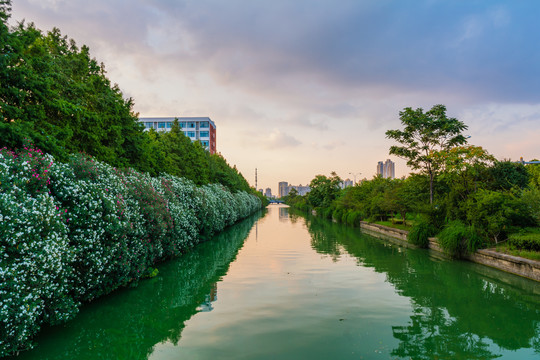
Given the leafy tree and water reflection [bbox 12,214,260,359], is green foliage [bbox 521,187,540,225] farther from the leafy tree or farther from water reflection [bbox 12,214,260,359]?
the leafy tree

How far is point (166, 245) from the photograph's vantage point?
1384cm

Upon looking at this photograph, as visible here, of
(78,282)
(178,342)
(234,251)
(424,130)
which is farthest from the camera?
(424,130)

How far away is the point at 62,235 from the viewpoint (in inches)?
258

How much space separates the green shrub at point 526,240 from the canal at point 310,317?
65.1 inches

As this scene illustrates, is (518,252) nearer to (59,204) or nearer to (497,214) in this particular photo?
(497,214)

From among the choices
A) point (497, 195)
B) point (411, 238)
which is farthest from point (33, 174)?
point (411, 238)

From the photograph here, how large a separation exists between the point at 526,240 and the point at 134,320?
13.9 m

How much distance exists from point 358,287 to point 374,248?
9588 millimetres

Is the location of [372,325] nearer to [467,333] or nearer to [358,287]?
[467,333]

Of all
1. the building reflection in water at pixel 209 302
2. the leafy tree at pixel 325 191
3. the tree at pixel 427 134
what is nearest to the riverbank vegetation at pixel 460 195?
the tree at pixel 427 134

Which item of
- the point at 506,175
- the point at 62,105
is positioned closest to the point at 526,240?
the point at 506,175

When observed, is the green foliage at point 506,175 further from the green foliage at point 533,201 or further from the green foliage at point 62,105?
the green foliage at point 62,105

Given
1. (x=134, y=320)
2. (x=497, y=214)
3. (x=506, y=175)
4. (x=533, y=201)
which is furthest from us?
(x=506, y=175)

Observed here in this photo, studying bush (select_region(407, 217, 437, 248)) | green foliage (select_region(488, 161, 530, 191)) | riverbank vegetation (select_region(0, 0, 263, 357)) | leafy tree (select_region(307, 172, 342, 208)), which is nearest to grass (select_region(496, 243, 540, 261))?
bush (select_region(407, 217, 437, 248))
